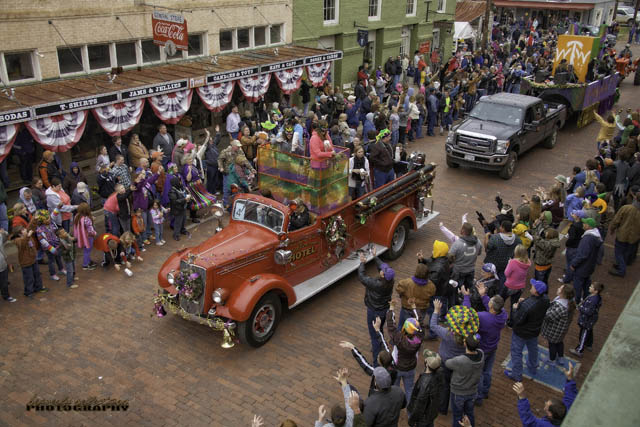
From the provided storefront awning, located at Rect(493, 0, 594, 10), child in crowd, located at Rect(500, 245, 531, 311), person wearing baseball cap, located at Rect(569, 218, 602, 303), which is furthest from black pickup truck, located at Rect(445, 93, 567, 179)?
storefront awning, located at Rect(493, 0, 594, 10)

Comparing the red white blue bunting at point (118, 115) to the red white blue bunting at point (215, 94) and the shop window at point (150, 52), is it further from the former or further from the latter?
the shop window at point (150, 52)

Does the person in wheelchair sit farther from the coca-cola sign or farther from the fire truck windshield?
the coca-cola sign

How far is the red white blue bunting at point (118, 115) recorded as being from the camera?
12666 mm

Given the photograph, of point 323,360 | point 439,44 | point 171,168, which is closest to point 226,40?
point 171,168

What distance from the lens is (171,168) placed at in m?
12.3

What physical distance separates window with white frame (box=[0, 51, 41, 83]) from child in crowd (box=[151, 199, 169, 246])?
4812 millimetres

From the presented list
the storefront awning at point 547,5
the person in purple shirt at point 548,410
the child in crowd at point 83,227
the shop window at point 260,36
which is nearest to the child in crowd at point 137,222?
the child in crowd at point 83,227

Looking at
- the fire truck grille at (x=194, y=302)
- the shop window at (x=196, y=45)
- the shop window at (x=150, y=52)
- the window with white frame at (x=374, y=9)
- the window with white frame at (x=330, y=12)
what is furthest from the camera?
the window with white frame at (x=374, y=9)

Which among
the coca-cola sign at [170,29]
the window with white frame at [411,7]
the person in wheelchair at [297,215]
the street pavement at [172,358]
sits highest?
the window with white frame at [411,7]

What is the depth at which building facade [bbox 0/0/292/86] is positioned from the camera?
1262 cm

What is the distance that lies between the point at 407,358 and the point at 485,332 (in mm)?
1085

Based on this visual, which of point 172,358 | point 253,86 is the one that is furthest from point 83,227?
point 253,86

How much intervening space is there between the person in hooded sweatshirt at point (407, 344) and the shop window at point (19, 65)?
10.9 meters

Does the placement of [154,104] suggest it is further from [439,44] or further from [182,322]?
[439,44]
